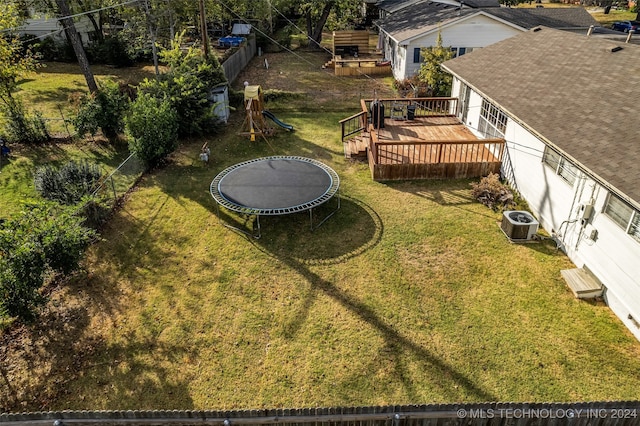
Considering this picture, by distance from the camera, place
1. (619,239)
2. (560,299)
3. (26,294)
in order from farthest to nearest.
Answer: (560,299) < (619,239) < (26,294)

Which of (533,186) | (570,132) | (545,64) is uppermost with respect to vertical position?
(545,64)

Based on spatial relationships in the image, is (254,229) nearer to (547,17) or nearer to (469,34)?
(469,34)

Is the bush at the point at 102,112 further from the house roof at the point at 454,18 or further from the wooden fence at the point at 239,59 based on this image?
the house roof at the point at 454,18

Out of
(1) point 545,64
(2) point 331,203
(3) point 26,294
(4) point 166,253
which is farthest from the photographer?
(1) point 545,64

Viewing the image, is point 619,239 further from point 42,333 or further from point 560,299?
point 42,333

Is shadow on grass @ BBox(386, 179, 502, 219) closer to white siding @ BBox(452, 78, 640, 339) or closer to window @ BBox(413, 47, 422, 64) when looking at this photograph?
white siding @ BBox(452, 78, 640, 339)

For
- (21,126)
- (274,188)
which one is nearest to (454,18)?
(274,188)

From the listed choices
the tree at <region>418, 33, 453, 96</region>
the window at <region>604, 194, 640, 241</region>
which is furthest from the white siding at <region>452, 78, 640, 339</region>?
the tree at <region>418, 33, 453, 96</region>

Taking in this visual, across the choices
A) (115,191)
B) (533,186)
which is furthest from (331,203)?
(115,191)
